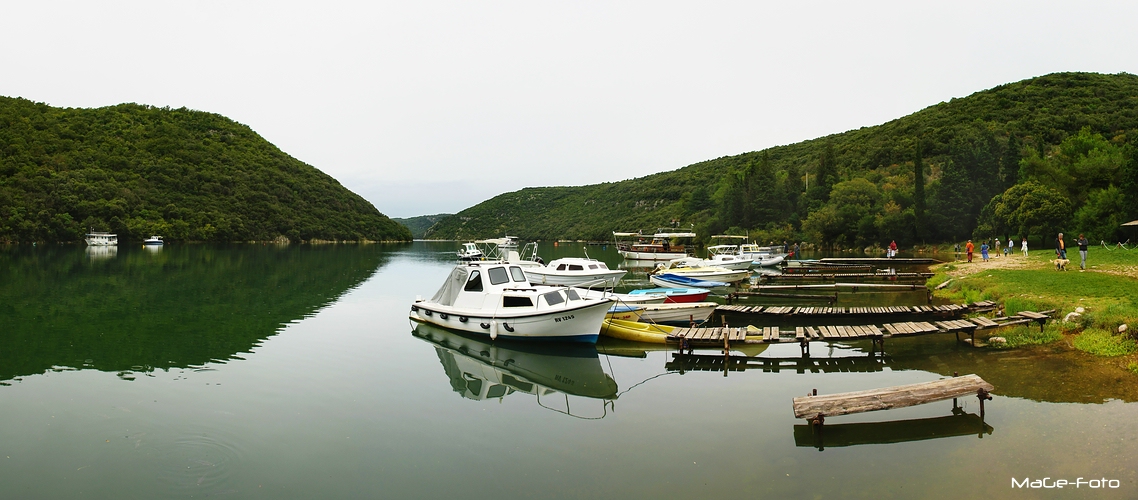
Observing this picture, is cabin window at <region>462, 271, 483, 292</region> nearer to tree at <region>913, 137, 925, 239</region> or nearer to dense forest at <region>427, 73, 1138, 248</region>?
dense forest at <region>427, 73, 1138, 248</region>

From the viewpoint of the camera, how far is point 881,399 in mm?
10047

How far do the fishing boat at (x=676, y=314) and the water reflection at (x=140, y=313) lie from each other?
13.6 m

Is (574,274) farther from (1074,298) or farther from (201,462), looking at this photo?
(201,462)

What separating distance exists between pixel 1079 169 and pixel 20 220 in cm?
13568

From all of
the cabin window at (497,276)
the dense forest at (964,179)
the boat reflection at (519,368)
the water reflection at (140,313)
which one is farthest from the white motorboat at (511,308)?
the dense forest at (964,179)

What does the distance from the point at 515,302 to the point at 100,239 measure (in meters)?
105

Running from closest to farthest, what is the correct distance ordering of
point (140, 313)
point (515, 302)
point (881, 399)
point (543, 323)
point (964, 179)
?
1. point (881, 399)
2. point (543, 323)
3. point (515, 302)
4. point (140, 313)
5. point (964, 179)

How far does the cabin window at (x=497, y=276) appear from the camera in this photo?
20.6 metres

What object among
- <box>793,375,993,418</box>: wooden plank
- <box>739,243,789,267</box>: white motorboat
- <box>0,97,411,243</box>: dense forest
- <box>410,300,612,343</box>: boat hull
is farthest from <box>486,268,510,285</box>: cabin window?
<box>0,97,411,243</box>: dense forest

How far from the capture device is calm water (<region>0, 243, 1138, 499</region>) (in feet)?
27.8

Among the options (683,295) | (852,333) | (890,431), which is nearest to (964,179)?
(683,295)

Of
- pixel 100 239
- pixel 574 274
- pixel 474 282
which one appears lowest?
pixel 574 274

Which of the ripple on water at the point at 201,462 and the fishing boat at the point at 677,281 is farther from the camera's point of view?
the fishing boat at the point at 677,281

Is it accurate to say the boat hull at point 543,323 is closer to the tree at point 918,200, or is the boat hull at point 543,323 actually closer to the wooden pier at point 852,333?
the wooden pier at point 852,333
